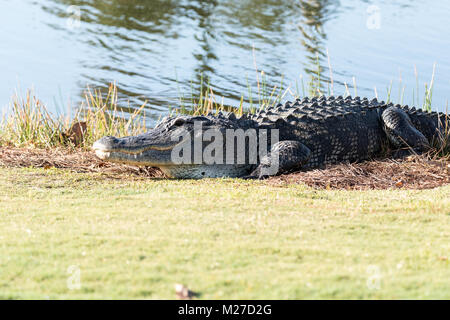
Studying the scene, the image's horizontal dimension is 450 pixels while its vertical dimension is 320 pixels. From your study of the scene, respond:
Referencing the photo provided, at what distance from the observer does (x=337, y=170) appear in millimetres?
5996

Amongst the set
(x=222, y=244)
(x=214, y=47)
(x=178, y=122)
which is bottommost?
(x=222, y=244)

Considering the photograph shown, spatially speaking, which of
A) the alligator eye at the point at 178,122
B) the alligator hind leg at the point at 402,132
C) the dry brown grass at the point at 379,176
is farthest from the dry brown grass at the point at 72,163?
the alligator hind leg at the point at 402,132

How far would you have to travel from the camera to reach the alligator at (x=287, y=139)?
575 cm

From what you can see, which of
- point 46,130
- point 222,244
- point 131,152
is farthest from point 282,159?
point 46,130

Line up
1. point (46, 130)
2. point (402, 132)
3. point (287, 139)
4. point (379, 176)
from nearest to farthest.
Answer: point (379, 176)
point (287, 139)
point (402, 132)
point (46, 130)

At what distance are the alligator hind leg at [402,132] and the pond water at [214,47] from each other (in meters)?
3.71

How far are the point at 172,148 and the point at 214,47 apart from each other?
1030 centimetres

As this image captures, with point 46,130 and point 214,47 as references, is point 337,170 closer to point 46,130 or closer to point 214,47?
point 46,130

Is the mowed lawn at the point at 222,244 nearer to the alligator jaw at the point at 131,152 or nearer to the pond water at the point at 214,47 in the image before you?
the alligator jaw at the point at 131,152

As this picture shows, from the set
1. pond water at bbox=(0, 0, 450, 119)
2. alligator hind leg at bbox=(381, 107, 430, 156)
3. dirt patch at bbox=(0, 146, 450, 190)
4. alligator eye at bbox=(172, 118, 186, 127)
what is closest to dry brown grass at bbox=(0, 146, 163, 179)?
dirt patch at bbox=(0, 146, 450, 190)

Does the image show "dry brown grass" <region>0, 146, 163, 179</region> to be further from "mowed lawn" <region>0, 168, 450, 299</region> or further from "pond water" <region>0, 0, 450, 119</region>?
"pond water" <region>0, 0, 450, 119</region>

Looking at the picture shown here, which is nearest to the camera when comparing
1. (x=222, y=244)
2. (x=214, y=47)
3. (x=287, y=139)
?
(x=222, y=244)

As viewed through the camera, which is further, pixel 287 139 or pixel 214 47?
pixel 214 47

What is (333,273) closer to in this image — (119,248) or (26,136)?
(119,248)
